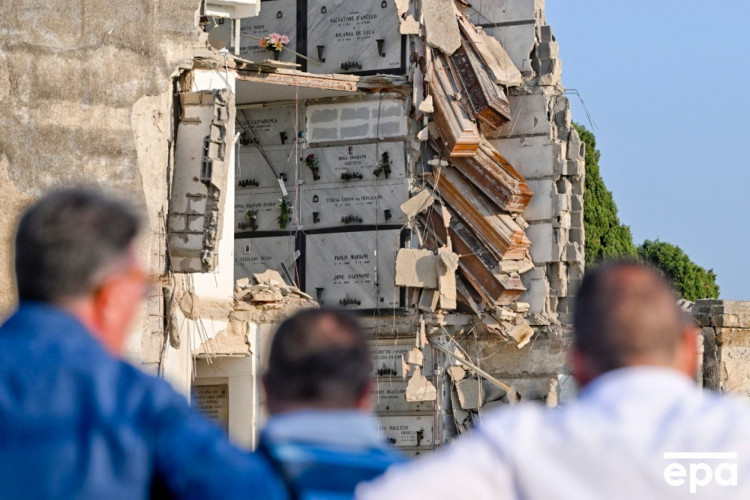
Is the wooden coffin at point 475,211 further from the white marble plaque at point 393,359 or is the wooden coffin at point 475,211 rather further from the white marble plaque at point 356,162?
the white marble plaque at point 393,359

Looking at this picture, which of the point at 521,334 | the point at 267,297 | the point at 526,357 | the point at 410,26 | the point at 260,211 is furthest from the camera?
the point at 526,357

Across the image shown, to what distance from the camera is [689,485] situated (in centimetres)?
280

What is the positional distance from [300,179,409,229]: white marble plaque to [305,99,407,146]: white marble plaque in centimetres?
80

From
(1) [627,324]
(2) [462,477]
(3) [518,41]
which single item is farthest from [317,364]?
(3) [518,41]

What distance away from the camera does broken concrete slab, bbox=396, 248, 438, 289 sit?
22.9 m

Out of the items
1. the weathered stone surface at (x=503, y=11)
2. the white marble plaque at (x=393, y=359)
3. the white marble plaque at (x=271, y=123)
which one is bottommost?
the white marble plaque at (x=393, y=359)

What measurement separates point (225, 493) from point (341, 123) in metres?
20.7

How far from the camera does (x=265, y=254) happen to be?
926 inches

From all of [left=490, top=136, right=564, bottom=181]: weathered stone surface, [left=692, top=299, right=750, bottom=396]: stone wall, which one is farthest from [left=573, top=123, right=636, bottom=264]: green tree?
[left=692, top=299, right=750, bottom=396]: stone wall

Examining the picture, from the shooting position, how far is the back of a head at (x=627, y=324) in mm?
3053

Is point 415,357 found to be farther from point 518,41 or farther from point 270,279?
point 518,41

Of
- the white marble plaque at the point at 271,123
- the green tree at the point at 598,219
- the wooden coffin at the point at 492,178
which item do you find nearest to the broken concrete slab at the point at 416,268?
the wooden coffin at the point at 492,178

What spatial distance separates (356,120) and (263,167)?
1.86 m

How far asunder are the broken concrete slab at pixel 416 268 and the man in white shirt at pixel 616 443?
19743mm
